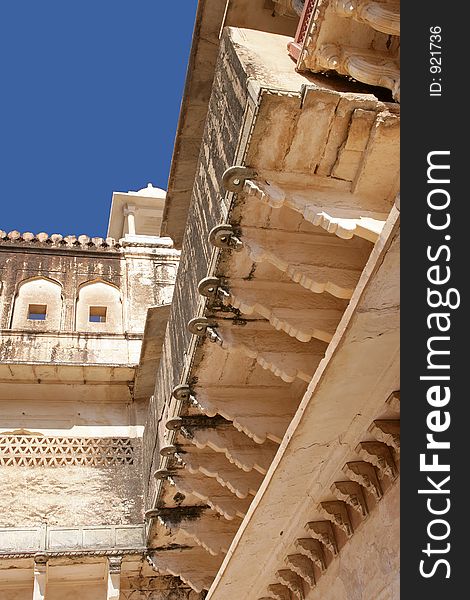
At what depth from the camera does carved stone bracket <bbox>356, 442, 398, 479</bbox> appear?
3.79m

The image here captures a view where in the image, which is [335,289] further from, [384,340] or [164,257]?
[164,257]

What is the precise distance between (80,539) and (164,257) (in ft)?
15.3

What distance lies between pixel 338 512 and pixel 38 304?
21.1ft

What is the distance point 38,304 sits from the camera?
380 inches

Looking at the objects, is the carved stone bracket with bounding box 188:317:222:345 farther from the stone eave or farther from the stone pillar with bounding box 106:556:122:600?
the stone pillar with bounding box 106:556:122:600

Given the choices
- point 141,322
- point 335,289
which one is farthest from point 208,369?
point 141,322

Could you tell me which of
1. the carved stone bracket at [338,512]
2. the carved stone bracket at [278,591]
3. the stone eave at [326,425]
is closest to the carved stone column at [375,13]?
the stone eave at [326,425]

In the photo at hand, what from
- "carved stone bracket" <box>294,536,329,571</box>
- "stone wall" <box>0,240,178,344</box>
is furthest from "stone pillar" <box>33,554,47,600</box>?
"carved stone bracket" <box>294,536,329,571</box>

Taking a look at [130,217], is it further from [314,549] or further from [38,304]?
[314,549]

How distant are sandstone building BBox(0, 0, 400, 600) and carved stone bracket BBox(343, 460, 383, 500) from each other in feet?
0.04

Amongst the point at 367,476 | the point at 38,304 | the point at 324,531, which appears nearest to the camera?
the point at 367,476

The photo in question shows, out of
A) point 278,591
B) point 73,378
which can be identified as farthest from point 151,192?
point 278,591

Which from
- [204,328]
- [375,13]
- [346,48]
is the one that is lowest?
[204,328]

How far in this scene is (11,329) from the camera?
29.8 ft
